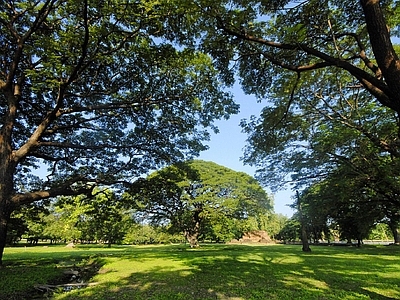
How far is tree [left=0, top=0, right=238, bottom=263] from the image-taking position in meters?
6.56

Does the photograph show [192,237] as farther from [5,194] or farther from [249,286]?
[5,194]

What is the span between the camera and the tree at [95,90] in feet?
21.5

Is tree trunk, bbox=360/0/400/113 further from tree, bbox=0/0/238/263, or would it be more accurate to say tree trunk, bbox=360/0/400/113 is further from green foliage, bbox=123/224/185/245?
green foliage, bbox=123/224/185/245

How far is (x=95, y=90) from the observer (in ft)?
30.3

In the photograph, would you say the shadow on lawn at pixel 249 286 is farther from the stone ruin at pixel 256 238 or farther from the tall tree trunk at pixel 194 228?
the stone ruin at pixel 256 238

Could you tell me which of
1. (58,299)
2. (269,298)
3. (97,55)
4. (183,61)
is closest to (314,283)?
(269,298)

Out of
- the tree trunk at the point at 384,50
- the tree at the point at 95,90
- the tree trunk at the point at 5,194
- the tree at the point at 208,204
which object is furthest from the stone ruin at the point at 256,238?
the tree trunk at the point at 384,50

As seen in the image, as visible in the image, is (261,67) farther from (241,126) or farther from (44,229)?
(44,229)

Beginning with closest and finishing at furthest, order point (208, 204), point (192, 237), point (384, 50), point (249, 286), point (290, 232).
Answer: point (384, 50)
point (249, 286)
point (208, 204)
point (192, 237)
point (290, 232)

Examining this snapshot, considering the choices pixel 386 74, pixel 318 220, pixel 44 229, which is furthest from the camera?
pixel 44 229

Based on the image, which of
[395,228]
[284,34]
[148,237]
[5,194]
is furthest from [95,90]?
[148,237]

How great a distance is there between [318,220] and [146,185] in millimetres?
15328

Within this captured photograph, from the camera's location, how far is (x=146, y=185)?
12398 mm

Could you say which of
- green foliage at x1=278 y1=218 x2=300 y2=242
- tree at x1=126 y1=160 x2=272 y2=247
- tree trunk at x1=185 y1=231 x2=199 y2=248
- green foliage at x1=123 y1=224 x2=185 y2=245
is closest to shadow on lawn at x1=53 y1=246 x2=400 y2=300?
tree at x1=126 y1=160 x2=272 y2=247
